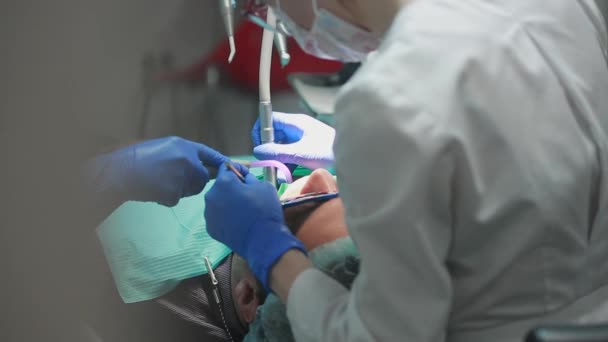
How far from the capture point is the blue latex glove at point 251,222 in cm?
83

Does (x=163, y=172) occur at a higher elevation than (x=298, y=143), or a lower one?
higher

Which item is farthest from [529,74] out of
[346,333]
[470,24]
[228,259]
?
[228,259]

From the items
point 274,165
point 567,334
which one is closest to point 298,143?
point 274,165

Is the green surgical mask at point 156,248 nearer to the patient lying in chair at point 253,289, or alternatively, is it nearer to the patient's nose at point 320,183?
the patient lying in chair at point 253,289

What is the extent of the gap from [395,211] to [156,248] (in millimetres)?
632

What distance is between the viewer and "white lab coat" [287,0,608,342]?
0.60 meters

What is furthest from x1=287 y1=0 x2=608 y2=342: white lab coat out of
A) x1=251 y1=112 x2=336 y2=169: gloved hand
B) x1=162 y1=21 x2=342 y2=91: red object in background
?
x1=251 y1=112 x2=336 y2=169: gloved hand

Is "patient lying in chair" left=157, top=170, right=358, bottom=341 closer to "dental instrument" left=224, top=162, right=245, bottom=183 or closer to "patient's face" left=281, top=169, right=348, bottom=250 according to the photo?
"patient's face" left=281, top=169, right=348, bottom=250

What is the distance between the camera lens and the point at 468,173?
0.61 m

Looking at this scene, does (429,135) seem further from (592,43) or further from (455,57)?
(592,43)

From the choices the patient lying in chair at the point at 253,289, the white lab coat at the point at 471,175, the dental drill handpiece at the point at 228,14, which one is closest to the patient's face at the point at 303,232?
the patient lying in chair at the point at 253,289

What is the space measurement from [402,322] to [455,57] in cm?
34

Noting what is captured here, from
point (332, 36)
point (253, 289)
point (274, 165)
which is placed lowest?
point (253, 289)

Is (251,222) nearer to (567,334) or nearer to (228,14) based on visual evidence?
(228,14)
